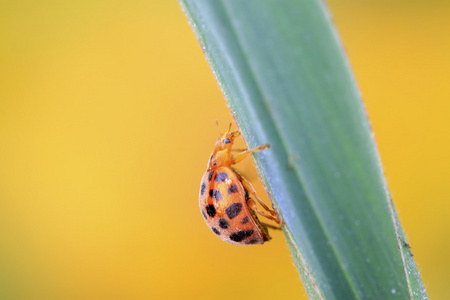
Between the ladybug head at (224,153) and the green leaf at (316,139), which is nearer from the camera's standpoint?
the green leaf at (316,139)

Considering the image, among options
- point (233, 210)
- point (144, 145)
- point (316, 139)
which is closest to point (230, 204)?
point (233, 210)

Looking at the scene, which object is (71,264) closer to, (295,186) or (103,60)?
(103,60)

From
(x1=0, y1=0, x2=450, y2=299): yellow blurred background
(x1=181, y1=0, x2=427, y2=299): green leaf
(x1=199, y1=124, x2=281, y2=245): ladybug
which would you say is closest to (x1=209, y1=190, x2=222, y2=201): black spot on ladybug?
(x1=199, y1=124, x2=281, y2=245): ladybug

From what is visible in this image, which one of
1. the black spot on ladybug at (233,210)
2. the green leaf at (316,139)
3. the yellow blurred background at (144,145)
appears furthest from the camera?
the yellow blurred background at (144,145)

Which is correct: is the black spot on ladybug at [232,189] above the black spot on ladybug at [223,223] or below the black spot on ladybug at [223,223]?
above

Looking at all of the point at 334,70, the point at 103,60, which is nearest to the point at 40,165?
the point at 103,60

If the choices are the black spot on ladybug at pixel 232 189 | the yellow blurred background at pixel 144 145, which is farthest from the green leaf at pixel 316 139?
the yellow blurred background at pixel 144 145

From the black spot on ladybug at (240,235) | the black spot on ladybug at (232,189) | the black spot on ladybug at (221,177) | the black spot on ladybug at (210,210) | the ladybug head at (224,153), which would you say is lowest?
the black spot on ladybug at (240,235)

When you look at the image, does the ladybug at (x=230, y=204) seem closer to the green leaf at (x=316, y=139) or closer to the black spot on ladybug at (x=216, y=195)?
the black spot on ladybug at (x=216, y=195)

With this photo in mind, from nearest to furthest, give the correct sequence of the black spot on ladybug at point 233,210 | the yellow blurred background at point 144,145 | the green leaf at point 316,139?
the green leaf at point 316,139
the black spot on ladybug at point 233,210
the yellow blurred background at point 144,145
